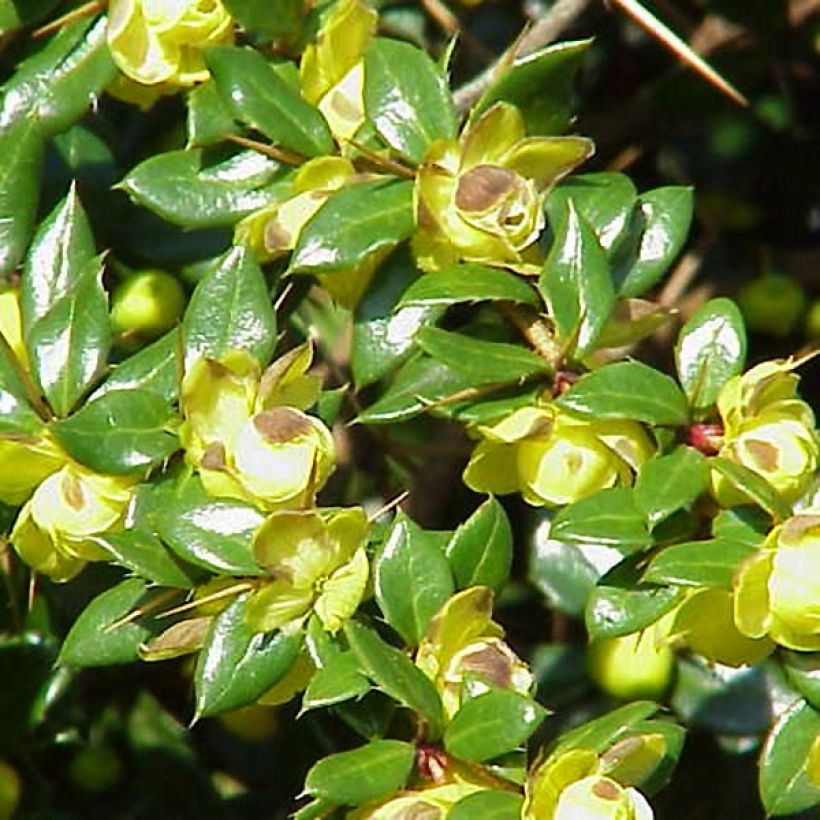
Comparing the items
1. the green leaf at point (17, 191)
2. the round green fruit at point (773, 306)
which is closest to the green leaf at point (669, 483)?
the green leaf at point (17, 191)

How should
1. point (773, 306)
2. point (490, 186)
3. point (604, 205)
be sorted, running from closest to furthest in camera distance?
point (490, 186) → point (604, 205) → point (773, 306)

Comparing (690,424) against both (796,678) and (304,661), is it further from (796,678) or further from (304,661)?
(304,661)

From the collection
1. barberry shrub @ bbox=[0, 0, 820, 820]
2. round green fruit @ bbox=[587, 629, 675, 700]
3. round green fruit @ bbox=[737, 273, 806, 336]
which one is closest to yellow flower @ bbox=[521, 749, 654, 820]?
barberry shrub @ bbox=[0, 0, 820, 820]

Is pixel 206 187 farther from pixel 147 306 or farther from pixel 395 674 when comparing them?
pixel 395 674

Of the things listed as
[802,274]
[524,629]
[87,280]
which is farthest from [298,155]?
[802,274]

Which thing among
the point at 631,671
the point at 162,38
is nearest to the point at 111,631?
the point at 162,38

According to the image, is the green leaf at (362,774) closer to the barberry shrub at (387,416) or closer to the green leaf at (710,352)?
the barberry shrub at (387,416)

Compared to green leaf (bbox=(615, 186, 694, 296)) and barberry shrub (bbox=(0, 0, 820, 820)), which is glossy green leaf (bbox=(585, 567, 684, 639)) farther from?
green leaf (bbox=(615, 186, 694, 296))
